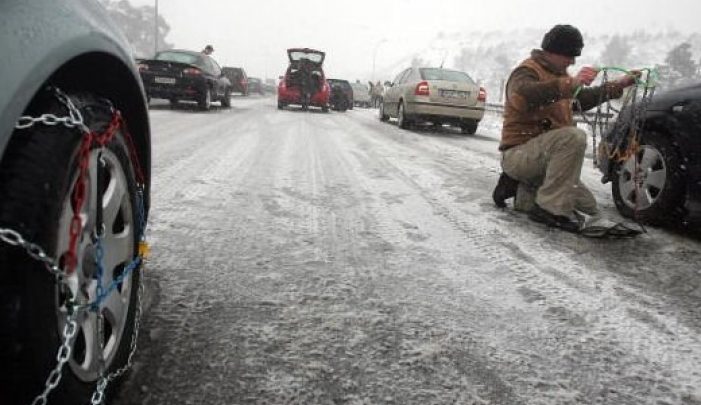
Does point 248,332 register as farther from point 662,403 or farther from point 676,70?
point 676,70

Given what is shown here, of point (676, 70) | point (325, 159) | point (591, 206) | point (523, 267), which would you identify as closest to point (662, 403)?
point (523, 267)

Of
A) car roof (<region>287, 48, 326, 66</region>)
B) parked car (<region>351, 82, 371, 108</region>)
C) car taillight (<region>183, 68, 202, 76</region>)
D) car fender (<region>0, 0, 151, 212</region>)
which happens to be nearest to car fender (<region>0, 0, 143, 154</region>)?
car fender (<region>0, 0, 151, 212</region>)

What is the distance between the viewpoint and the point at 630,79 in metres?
3.73

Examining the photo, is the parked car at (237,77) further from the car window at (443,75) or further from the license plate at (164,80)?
the car window at (443,75)

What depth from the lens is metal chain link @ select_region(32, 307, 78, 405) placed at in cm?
103

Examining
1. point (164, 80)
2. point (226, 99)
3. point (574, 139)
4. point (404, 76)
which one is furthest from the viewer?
point (226, 99)

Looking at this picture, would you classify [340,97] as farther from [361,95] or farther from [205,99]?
[361,95]

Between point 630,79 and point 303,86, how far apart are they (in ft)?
48.7

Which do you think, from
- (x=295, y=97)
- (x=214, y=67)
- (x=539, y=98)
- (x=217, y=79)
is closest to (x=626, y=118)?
(x=539, y=98)

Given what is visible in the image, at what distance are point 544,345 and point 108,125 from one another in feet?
5.13

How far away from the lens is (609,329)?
2090 mm

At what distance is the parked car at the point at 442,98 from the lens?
10680mm

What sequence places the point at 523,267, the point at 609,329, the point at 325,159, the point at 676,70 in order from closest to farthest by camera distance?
the point at 609,329
the point at 523,267
the point at 325,159
the point at 676,70

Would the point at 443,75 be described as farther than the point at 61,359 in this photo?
Yes
